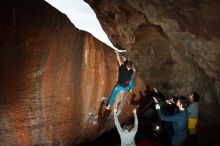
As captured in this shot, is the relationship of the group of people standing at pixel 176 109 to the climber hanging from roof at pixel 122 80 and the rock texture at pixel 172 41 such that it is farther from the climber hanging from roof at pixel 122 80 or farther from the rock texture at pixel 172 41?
the rock texture at pixel 172 41

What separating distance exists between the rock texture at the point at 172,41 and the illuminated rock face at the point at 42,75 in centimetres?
143

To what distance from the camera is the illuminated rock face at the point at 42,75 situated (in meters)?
6.72

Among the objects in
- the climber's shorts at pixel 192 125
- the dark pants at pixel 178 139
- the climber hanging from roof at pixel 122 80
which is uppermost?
the climber hanging from roof at pixel 122 80

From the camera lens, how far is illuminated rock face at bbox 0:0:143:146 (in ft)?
22.1

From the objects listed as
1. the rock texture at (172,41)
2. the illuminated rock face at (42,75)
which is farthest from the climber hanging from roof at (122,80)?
the illuminated rock face at (42,75)

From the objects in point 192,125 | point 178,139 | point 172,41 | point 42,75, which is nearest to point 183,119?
point 192,125

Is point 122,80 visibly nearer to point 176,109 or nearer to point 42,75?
point 176,109

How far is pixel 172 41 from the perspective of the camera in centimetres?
879

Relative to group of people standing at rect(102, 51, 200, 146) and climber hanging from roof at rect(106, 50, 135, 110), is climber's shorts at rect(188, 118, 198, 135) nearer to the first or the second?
group of people standing at rect(102, 51, 200, 146)

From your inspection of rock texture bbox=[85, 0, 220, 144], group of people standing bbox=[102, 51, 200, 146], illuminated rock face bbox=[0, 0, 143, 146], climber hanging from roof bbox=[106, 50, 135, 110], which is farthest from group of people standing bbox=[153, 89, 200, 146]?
illuminated rock face bbox=[0, 0, 143, 146]

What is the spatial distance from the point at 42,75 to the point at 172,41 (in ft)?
12.9

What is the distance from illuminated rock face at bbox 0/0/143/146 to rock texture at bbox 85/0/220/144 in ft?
4.70

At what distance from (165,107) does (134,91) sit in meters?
1.09

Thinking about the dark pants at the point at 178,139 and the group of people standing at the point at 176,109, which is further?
the dark pants at the point at 178,139
